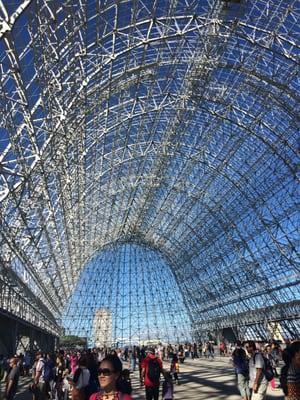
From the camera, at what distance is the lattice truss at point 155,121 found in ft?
63.0

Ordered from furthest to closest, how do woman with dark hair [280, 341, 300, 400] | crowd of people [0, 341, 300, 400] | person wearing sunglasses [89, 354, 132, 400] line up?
woman with dark hair [280, 341, 300, 400] < crowd of people [0, 341, 300, 400] < person wearing sunglasses [89, 354, 132, 400]

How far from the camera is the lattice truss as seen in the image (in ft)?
63.0

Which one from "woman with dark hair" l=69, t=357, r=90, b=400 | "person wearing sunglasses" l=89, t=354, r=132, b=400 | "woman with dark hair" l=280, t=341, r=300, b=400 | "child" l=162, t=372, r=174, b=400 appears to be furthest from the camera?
"child" l=162, t=372, r=174, b=400

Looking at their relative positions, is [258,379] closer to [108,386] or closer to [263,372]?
[263,372]

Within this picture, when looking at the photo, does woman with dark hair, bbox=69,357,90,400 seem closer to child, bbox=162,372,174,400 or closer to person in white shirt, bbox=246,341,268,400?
person in white shirt, bbox=246,341,268,400

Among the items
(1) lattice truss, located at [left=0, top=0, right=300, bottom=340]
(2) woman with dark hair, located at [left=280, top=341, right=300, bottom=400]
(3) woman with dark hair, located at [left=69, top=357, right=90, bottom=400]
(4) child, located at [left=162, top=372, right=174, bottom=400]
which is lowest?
(2) woman with dark hair, located at [left=280, top=341, right=300, bottom=400]

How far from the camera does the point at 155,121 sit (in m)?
32.6

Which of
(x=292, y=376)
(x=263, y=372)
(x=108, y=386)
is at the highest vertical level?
(x=263, y=372)

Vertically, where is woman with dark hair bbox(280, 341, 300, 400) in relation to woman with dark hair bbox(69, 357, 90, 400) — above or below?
below

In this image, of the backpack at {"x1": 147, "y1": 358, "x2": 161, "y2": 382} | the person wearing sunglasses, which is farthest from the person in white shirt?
the person wearing sunglasses

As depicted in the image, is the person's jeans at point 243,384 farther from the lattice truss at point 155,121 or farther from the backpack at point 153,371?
the lattice truss at point 155,121

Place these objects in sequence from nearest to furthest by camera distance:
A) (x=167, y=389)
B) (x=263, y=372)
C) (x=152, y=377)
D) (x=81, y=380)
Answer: (x=81, y=380)
(x=263, y=372)
(x=152, y=377)
(x=167, y=389)

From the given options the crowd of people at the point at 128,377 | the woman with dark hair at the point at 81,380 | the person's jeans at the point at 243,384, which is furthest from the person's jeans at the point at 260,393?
the woman with dark hair at the point at 81,380

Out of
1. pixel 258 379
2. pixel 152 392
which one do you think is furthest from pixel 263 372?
pixel 152 392
